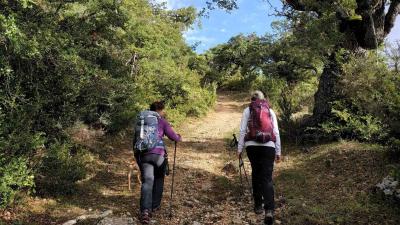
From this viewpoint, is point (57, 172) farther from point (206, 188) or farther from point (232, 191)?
point (232, 191)

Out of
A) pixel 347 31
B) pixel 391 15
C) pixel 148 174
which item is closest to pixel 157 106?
pixel 148 174

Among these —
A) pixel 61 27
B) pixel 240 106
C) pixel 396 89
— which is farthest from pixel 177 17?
pixel 396 89

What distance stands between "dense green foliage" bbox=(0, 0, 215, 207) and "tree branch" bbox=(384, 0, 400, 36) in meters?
6.74

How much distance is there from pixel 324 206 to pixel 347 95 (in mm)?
4649

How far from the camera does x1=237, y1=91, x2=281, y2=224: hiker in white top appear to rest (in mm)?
5975

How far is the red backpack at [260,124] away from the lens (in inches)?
234

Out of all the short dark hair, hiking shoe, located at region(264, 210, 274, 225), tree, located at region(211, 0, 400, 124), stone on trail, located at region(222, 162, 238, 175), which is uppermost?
tree, located at region(211, 0, 400, 124)

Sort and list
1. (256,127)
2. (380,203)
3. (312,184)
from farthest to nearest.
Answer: (312,184)
(380,203)
(256,127)

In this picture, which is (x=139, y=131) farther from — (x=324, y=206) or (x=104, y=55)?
(x=104, y=55)

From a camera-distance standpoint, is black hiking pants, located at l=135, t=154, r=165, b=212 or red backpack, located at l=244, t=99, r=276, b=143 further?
black hiking pants, located at l=135, t=154, r=165, b=212

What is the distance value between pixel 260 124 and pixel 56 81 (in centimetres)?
433

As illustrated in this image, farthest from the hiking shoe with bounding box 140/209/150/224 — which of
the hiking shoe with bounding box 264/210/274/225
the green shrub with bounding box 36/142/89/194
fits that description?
the green shrub with bounding box 36/142/89/194

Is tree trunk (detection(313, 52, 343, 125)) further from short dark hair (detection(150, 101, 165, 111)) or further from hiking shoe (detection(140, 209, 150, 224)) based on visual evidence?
hiking shoe (detection(140, 209, 150, 224))

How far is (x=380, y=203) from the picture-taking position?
6664 millimetres
